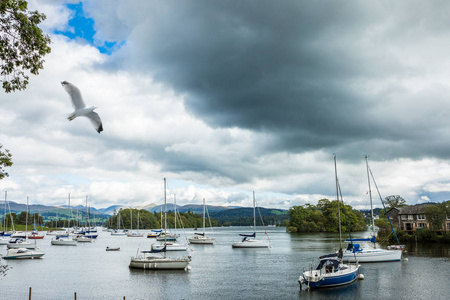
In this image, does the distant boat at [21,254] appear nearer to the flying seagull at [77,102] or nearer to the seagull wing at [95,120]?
the seagull wing at [95,120]

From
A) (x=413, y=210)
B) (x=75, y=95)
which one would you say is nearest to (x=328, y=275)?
(x=75, y=95)

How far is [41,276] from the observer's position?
51312 mm

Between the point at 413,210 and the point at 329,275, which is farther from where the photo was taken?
the point at 413,210

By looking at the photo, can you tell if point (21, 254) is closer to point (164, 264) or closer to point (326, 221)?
point (164, 264)

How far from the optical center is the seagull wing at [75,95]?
17.0 metres

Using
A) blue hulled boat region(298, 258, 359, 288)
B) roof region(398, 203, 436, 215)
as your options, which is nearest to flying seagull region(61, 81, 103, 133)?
blue hulled boat region(298, 258, 359, 288)

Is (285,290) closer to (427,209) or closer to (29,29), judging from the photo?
(29,29)

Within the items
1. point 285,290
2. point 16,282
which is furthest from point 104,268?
point 285,290

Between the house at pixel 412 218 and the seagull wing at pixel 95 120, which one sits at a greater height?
the seagull wing at pixel 95 120

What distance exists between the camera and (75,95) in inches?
674

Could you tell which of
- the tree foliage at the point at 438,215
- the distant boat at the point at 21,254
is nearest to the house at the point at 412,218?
the tree foliage at the point at 438,215

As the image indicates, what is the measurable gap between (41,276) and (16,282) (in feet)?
18.0

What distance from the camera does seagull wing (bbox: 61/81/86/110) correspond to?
55.7ft

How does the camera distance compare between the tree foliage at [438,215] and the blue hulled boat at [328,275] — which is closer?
the blue hulled boat at [328,275]
